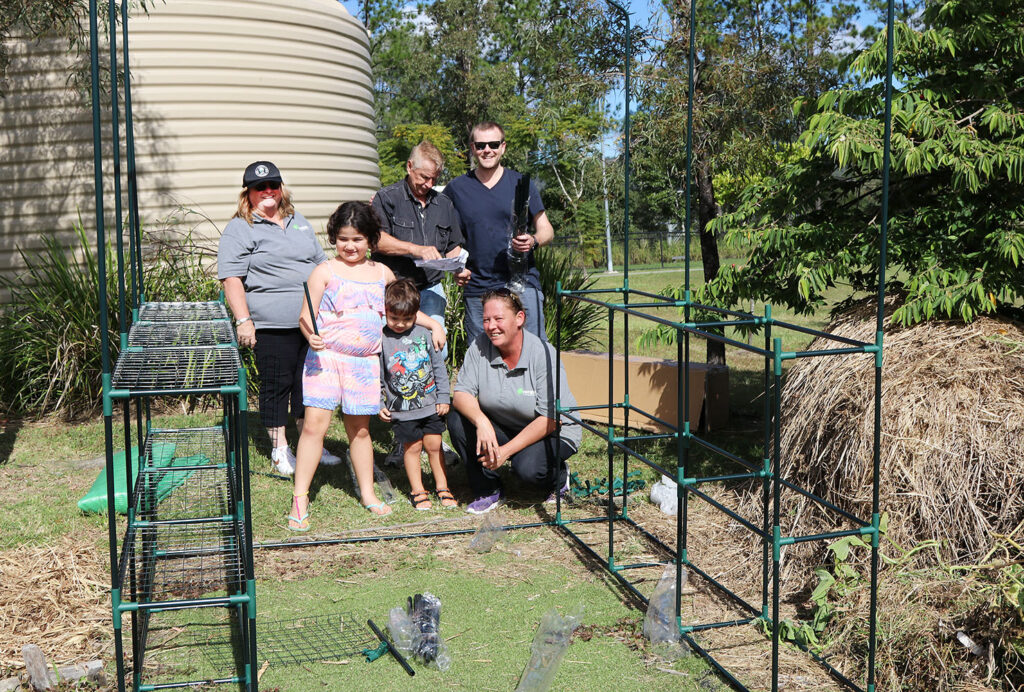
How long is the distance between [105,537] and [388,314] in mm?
1702

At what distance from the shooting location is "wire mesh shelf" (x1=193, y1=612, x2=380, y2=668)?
3439mm

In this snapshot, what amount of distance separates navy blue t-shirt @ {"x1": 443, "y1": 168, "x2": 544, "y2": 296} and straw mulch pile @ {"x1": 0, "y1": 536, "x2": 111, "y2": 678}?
7.74 feet

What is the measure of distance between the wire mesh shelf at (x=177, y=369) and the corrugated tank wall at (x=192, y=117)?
5.31m

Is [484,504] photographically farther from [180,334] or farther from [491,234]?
[180,334]

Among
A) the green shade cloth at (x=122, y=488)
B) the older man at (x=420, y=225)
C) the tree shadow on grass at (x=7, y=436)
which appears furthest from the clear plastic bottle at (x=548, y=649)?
the tree shadow on grass at (x=7, y=436)

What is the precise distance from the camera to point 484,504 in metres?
5.05

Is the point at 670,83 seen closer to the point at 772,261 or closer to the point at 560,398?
the point at 772,261

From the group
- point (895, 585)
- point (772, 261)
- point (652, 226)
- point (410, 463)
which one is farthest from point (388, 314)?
point (652, 226)

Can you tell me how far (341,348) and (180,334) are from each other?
51.6 inches

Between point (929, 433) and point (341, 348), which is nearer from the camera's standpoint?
point (929, 433)

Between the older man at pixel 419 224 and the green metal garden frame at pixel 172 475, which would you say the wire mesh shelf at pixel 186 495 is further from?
the older man at pixel 419 224

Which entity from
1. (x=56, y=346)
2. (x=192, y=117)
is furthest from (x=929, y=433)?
(x=192, y=117)

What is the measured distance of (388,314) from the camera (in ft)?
16.4

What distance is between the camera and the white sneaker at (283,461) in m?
5.62
